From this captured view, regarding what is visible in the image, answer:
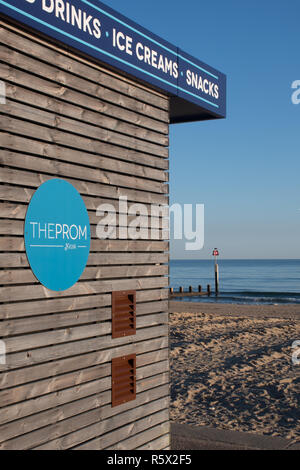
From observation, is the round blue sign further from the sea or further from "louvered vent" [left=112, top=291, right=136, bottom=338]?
the sea

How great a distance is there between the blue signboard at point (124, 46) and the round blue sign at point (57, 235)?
1474 millimetres

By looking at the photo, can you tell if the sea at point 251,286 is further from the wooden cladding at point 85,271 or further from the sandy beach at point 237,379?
the wooden cladding at point 85,271

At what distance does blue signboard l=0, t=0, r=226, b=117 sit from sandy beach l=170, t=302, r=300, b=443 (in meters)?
5.00

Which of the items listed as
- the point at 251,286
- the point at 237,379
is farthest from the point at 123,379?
the point at 251,286

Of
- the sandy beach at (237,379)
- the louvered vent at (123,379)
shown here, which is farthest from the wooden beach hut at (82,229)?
the sandy beach at (237,379)

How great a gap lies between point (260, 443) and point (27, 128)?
17.3 ft

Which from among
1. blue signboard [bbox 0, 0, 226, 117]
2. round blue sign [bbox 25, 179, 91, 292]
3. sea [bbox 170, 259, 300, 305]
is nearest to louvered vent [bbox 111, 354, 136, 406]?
round blue sign [bbox 25, 179, 91, 292]

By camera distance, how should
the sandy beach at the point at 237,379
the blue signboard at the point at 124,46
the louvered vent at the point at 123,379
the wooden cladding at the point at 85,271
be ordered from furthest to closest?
the sandy beach at the point at 237,379 < the louvered vent at the point at 123,379 < the blue signboard at the point at 124,46 < the wooden cladding at the point at 85,271

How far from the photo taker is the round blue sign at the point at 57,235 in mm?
5188

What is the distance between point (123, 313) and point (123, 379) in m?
0.73

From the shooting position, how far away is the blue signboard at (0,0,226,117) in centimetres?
518

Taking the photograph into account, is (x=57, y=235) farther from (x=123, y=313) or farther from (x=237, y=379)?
(x=237, y=379)
